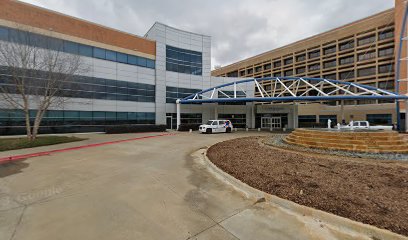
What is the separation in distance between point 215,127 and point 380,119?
4330cm

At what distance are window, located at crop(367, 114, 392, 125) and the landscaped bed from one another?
4621cm

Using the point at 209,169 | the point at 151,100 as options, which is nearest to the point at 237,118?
the point at 151,100

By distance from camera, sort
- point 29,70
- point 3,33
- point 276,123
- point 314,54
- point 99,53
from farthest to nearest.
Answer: point 314,54 < point 276,123 < point 99,53 < point 3,33 < point 29,70

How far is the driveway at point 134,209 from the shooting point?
10.6ft

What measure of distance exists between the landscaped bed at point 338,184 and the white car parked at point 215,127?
606 inches

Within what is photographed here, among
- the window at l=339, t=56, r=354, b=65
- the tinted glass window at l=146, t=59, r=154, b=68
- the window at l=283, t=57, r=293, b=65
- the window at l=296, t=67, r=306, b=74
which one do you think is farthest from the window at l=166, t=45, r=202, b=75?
the window at l=339, t=56, r=354, b=65

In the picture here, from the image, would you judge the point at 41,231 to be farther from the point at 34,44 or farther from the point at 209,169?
the point at 34,44

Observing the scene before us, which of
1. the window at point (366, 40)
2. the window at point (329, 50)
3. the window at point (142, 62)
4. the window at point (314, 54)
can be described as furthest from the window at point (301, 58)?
the window at point (142, 62)

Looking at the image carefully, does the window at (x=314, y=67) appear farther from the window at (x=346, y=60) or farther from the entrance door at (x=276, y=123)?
the entrance door at (x=276, y=123)

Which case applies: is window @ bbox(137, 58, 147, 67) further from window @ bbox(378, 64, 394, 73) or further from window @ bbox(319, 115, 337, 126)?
window @ bbox(378, 64, 394, 73)

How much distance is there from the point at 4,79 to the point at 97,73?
904cm

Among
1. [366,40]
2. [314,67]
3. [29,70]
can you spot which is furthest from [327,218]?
[314,67]

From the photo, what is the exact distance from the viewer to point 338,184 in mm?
5301

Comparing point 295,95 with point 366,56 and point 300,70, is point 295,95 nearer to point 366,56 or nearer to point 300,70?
point 366,56
